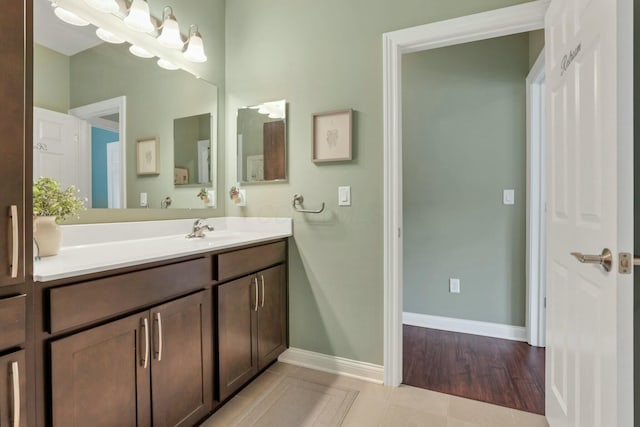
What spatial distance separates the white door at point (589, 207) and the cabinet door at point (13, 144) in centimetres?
161

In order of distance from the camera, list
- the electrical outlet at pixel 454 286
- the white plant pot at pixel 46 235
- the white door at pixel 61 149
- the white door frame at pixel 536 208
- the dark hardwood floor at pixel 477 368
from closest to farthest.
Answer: the white plant pot at pixel 46 235 < the white door at pixel 61 149 < the dark hardwood floor at pixel 477 368 < the white door frame at pixel 536 208 < the electrical outlet at pixel 454 286

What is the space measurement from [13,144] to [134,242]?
965mm

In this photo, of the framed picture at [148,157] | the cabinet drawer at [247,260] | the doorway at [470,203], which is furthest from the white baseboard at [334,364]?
the framed picture at [148,157]

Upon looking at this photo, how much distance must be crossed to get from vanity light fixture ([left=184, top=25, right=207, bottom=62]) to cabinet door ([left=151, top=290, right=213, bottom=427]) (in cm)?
150

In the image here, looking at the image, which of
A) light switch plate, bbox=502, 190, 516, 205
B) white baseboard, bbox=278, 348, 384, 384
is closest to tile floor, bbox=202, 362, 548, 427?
white baseboard, bbox=278, 348, 384, 384

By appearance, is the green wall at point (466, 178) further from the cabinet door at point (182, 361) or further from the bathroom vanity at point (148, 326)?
the cabinet door at point (182, 361)

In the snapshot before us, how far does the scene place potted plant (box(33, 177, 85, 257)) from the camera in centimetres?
121

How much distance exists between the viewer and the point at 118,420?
1.10m

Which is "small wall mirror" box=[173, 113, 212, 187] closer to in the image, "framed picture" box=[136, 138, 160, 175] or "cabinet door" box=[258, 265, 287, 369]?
"framed picture" box=[136, 138, 160, 175]

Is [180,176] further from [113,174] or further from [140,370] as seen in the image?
[140,370]

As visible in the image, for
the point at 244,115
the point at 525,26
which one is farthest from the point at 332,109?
the point at 525,26

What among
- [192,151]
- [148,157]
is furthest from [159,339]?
[192,151]

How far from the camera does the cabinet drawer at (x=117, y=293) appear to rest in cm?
95

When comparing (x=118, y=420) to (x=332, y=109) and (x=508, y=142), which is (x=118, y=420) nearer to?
(x=332, y=109)
